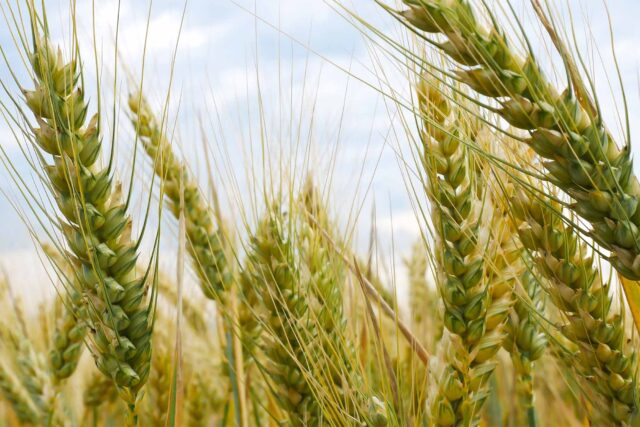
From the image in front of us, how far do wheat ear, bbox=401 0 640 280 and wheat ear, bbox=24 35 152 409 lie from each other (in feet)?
1.95

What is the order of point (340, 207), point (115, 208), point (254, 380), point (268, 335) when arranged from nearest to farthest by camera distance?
point (115, 208)
point (268, 335)
point (340, 207)
point (254, 380)

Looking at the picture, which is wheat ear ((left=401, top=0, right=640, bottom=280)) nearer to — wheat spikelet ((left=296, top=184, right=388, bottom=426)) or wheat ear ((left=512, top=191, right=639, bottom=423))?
wheat ear ((left=512, top=191, right=639, bottom=423))

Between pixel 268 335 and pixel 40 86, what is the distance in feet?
2.33

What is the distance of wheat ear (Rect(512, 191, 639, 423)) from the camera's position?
132cm

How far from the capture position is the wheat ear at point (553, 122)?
3.64ft

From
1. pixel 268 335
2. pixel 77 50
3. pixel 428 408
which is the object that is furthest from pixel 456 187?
pixel 77 50

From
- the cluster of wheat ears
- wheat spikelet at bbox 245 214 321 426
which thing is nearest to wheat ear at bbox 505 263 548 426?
the cluster of wheat ears

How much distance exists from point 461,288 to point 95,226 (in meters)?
0.64

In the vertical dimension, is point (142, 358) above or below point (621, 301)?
below

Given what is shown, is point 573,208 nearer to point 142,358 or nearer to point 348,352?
point 348,352

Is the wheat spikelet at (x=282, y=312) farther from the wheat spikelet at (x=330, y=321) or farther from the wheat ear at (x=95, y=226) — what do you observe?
the wheat ear at (x=95, y=226)

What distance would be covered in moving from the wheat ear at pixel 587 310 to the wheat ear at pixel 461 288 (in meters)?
0.10

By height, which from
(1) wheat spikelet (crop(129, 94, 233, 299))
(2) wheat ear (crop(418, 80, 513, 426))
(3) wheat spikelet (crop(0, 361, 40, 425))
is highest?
(2) wheat ear (crop(418, 80, 513, 426))

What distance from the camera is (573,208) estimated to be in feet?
3.86
